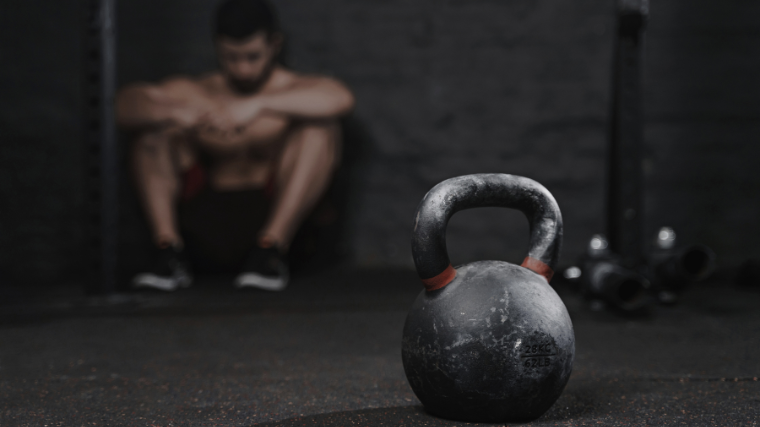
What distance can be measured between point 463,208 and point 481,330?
22 cm

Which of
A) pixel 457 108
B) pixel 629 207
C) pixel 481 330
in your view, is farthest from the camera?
pixel 457 108

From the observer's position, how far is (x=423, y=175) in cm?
362

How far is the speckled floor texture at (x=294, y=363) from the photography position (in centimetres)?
110

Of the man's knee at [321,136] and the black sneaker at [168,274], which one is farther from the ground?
the man's knee at [321,136]

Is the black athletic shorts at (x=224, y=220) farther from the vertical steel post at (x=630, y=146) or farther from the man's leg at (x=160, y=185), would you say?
the vertical steel post at (x=630, y=146)

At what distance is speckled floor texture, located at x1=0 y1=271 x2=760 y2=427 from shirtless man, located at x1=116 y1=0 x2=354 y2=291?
47 centimetres

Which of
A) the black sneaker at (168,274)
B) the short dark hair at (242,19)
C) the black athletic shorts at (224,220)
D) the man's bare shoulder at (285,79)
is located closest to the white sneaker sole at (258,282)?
the black sneaker at (168,274)

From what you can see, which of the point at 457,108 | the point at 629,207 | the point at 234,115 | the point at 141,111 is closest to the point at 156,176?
the point at 141,111

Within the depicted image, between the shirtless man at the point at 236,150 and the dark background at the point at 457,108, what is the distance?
60cm

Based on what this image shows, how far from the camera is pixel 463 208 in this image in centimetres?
106

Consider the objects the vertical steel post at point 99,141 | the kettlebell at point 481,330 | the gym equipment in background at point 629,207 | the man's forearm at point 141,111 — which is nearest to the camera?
the kettlebell at point 481,330

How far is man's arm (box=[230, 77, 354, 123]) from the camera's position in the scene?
296 cm

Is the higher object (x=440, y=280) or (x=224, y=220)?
(x=440, y=280)

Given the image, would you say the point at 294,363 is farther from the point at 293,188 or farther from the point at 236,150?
the point at 236,150
